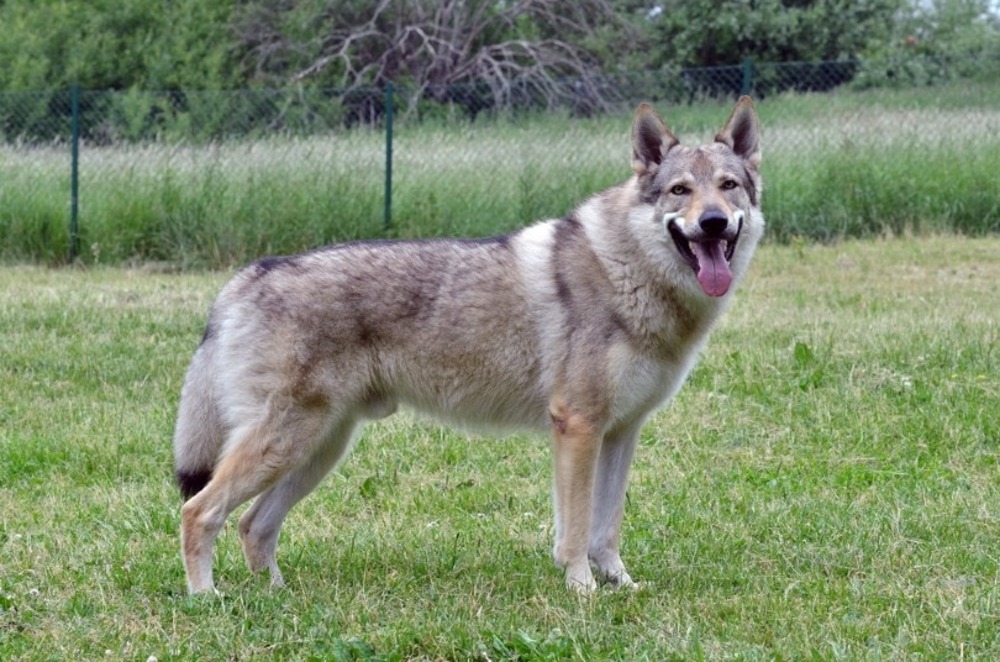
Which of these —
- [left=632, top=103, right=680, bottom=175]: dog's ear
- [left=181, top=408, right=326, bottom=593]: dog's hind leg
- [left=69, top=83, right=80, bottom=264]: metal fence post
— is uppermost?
[left=632, top=103, right=680, bottom=175]: dog's ear

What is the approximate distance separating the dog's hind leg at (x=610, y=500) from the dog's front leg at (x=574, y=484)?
21 centimetres

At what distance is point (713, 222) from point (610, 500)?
3.72 feet

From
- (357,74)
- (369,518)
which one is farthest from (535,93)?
(369,518)

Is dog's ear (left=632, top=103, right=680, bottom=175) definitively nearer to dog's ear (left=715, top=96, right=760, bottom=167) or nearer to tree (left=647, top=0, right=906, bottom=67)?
dog's ear (left=715, top=96, right=760, bottom=167)

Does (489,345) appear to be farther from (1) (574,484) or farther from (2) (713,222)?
(2) (713,222)

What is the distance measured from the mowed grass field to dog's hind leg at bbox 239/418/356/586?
5.0 inches

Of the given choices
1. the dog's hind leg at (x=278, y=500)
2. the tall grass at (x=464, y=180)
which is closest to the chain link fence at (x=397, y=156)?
the tall grass at (x=464, y=180)

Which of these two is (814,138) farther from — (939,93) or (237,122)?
(237,122)

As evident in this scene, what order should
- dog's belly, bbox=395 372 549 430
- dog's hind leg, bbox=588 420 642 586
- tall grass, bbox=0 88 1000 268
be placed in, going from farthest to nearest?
1. tall grass, bbox=0 88 1000 268
2. dog's hind leg, bbox=588 420 642 586
3. dog's belly, bbox=395 372 549 430

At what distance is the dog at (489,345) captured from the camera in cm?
466

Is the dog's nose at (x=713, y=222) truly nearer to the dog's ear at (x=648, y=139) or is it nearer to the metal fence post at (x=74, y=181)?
the dog's ear at (x=648, y=139)

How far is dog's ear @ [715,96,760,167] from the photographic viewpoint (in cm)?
513

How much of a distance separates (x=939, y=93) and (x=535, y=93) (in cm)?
759

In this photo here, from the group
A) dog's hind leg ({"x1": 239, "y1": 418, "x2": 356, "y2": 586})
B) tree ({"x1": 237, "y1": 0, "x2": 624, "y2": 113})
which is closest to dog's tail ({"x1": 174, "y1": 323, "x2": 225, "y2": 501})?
dog's hind leg ({"x1": 239, "y1": 418, "x2": 356, "y2": 586})
